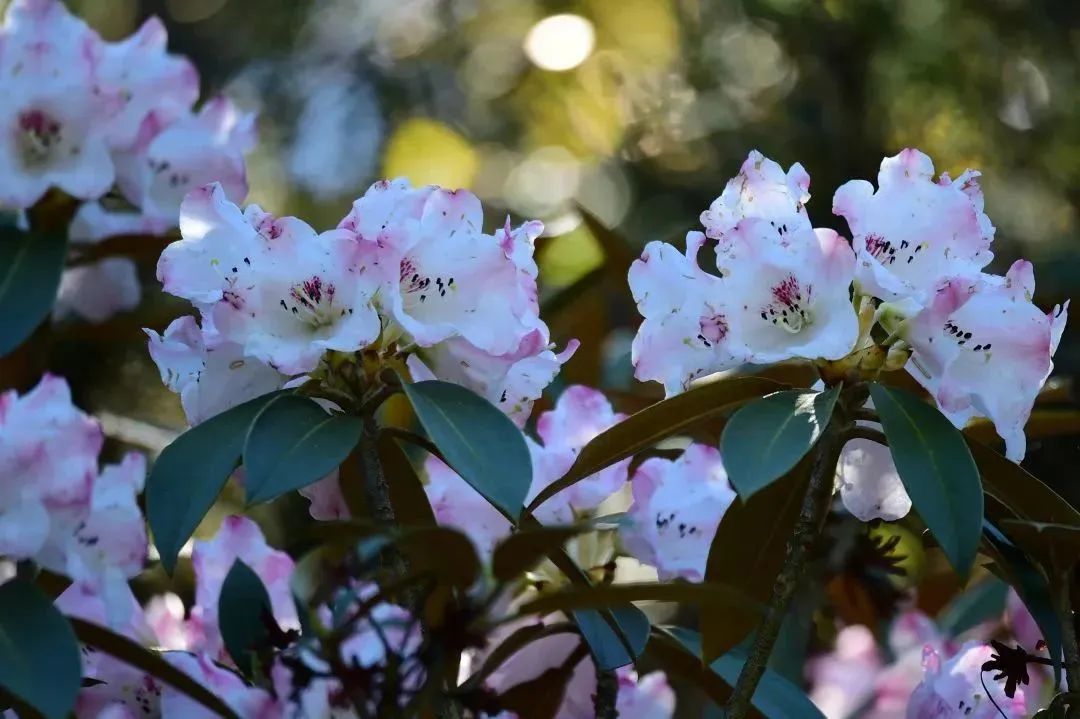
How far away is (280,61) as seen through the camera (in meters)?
2.96

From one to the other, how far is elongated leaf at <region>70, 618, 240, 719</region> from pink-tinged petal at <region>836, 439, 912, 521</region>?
1.46ft

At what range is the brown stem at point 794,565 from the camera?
0.86m

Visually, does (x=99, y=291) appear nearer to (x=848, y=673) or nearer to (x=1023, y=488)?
(x=848, y=673)

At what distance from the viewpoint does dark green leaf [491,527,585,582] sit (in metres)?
0.70

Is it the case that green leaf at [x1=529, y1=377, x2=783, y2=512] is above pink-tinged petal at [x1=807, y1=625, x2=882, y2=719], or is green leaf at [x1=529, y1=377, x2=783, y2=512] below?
above

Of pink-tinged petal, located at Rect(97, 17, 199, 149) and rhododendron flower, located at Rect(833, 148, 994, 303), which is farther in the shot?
pink-tinged petal, located at Rect(97, 17, 199, 149)

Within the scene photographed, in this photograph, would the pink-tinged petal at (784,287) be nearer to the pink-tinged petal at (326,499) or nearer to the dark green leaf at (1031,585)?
the dark green leaf at (1031,585)

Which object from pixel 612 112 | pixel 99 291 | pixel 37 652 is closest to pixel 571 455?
pixel 37 652

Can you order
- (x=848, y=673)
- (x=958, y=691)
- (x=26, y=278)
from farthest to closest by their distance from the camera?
(x=848, y=673) → (x=26, y=278) → (x=958, y=691)

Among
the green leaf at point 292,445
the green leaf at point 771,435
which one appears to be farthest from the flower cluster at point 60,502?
the green leaf at point 771,435

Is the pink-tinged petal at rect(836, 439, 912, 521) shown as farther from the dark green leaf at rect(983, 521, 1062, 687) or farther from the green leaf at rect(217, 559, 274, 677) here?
the green leaf at rect(217, 559, 274, 677)

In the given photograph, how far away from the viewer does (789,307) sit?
0.88 m

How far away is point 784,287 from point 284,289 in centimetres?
31

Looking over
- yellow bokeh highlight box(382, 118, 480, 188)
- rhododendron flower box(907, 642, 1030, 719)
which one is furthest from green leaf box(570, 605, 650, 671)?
yellow bokeh highlight box(382, 118, 480, 188)
